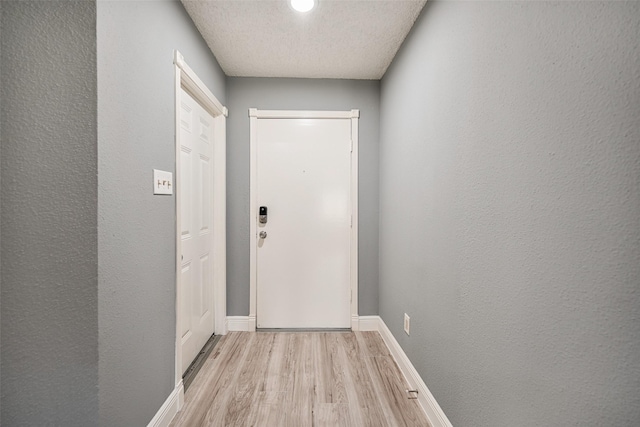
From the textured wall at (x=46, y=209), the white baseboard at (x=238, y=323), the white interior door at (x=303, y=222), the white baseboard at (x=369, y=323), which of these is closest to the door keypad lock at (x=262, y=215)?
the white interior door at (x=303, y=222)

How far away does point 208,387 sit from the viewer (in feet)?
6.09

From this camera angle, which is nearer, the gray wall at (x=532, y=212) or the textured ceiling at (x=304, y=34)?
the gray wall at (x=532, y=212)

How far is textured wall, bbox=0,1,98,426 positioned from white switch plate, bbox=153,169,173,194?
377mm

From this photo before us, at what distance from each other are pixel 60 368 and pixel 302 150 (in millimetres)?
2134

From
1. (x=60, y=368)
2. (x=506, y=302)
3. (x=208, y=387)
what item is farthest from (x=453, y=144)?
(x=208, y=387)

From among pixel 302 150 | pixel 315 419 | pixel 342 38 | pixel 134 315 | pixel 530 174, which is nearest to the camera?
pixel 530 174

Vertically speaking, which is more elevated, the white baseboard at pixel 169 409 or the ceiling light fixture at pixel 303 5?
the ceiling light fixture at pixel 303 5

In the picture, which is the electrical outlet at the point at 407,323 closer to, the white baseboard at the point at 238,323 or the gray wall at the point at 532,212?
the gray wall at the point at 532,212

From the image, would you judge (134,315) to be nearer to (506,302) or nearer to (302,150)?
(506,302)

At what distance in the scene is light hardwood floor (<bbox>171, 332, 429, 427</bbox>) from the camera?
1601 millimetres

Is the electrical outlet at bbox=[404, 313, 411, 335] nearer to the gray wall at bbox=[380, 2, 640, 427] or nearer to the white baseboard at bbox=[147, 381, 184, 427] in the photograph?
the gray wall at bbox=[380, 2, 640, 427]

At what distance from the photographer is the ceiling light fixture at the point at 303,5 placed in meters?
1.68

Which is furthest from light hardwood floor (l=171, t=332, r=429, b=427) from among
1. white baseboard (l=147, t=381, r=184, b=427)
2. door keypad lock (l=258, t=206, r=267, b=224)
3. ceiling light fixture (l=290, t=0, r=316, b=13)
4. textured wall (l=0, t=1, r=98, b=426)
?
ceiling light fixture (l=290, t=0, r=316, b=13)

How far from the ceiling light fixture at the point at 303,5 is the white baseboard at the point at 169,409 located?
2.25 meters
